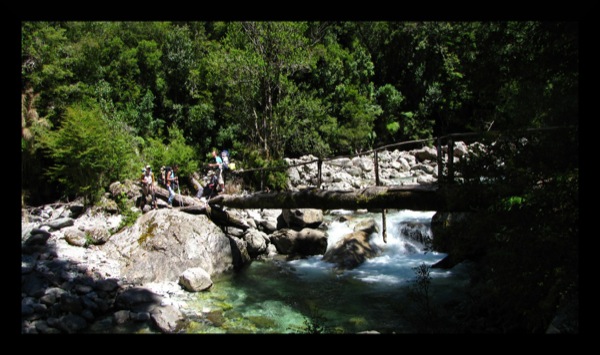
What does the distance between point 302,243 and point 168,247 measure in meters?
4.22

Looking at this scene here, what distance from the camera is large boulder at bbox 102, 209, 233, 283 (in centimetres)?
844

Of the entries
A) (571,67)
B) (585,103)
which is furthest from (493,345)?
(571,67)

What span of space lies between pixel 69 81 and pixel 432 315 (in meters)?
20.2

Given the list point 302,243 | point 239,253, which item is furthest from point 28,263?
point 302,243

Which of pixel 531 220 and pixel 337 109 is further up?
pixel 337 109

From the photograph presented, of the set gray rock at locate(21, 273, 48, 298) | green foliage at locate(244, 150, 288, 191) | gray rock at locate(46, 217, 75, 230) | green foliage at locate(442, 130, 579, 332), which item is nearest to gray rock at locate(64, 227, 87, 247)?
gray rock at locate(46, 217, 75, 230)

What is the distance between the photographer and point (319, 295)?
814cm

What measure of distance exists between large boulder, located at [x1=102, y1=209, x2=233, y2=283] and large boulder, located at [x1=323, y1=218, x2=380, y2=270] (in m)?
2.96

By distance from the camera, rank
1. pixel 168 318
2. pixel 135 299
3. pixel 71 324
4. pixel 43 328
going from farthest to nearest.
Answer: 1. pixel 135 299
2. pixel 168 318
3. pixel 71 324
4. pixel 43 328

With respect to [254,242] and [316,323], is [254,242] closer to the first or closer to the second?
[254,242]

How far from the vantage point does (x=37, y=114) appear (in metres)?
15.2

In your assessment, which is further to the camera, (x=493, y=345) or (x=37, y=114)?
(x=37, y=114)

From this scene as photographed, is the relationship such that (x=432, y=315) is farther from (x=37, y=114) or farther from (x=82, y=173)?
(x=37, y=114)

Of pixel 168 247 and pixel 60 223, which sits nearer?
pixel 168 247
